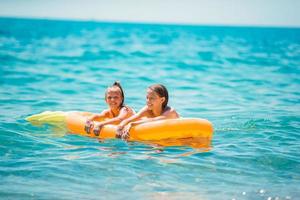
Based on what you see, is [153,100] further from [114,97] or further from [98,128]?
[98,128]

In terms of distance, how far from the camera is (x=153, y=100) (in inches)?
232

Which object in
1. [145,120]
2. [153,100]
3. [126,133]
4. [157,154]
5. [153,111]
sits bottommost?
[157,154]

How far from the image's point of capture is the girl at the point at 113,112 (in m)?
6.05

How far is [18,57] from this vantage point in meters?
19.9

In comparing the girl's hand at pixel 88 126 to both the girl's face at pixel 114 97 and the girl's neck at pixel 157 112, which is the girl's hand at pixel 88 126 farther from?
the girl's neck at pixel 157 112

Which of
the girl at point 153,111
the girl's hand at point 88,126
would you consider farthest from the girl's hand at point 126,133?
the girl's hand at point 88,126

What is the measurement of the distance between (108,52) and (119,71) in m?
8.45

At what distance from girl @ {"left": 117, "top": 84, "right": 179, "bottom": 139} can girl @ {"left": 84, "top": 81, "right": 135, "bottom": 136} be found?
23cm

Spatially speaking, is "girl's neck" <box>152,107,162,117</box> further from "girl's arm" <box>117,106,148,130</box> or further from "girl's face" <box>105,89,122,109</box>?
"girl's face" <box>105,89,122,109</box>

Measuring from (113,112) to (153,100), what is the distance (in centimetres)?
74

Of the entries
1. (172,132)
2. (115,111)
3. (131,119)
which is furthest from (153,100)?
(115,111)

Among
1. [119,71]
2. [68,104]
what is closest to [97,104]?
[68,104]

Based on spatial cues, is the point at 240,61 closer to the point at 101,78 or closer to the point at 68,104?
the point at 101,78

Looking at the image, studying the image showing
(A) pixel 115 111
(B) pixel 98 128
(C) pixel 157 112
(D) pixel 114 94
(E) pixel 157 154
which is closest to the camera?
(E) pixel 157 154
